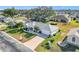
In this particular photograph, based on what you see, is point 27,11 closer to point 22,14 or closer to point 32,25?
point 22,14

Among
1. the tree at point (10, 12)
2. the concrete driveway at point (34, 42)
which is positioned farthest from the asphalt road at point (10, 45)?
the tree at point (10, 12)

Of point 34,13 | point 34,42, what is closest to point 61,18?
point 34,13

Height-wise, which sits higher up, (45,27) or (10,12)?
(10,12)

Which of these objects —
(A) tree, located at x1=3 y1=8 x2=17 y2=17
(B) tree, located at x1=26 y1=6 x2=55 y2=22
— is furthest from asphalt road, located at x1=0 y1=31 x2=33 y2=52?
(B) tree, located at x1=26 y1=6 x2=55 y2=22

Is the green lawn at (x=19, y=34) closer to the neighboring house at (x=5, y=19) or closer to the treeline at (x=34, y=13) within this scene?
the neighboring house at (x=5, y=19)

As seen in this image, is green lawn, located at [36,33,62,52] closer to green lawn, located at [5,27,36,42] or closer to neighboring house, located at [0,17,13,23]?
green lawn, located at [5,27,36,42]

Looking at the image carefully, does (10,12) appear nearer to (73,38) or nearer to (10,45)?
(10,45)

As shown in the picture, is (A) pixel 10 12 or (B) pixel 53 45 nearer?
(B) pixel 53 45
